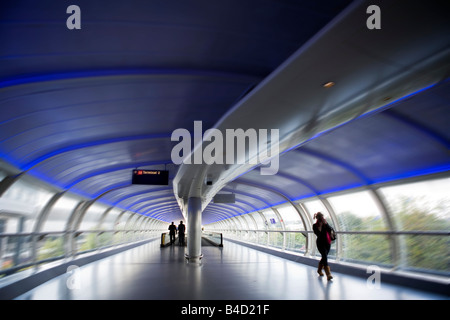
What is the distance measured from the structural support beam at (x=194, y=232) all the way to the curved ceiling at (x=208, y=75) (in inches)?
191

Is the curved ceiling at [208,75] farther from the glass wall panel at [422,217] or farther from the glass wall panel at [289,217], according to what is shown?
the glass wall panel at [289,217]

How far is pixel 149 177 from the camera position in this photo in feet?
33.6

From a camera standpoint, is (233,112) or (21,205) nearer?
(233,112)

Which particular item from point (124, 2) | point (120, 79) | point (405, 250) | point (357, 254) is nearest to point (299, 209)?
point (357, 254)

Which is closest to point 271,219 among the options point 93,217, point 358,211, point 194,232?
point 358,211

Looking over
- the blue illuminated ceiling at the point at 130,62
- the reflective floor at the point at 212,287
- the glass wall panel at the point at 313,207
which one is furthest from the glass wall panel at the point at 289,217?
the blue illuminated ceiling at the point at 130,62

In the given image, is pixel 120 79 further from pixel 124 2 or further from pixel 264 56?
pixel 264 56

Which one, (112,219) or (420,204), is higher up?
(420,204)

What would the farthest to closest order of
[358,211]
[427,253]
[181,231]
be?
[181,231], [358,211], [427,253]

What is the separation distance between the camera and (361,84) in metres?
3.57

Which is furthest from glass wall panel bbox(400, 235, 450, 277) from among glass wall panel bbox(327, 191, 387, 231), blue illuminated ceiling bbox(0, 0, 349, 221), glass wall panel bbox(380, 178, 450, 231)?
blue illuminated ceiling bbox(0, 0, 349, 221)

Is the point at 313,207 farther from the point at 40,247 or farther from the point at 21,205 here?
the point at 21,205

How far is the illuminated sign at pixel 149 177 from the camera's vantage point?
1018cm

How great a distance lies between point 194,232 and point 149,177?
2975mm
